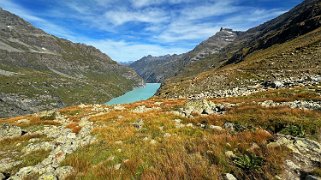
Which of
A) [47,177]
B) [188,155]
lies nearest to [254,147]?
[188,155]

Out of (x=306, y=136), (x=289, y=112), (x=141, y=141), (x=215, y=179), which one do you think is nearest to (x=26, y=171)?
(x=141, y=141)

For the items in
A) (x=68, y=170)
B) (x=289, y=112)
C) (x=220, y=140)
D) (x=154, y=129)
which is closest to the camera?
(x=68, y=170)

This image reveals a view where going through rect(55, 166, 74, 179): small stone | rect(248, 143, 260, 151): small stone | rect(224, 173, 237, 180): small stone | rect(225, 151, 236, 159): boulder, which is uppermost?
rect(248, 143, 260, 151): small stone

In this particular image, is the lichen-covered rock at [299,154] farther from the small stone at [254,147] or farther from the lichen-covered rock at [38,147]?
the lichen-covered rock at [38,147]

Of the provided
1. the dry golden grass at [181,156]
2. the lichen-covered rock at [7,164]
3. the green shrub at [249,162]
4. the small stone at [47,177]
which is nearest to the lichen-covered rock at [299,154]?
the dry golden grass at [181,156]

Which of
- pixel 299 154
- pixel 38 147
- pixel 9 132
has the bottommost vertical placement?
pixel 38 147

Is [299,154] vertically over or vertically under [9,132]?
under

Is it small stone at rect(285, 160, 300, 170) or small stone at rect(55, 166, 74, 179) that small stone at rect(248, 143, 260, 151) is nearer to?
small stone at rect(285, 160, 300, 170)

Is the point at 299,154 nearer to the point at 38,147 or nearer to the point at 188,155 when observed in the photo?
the point at 188,155

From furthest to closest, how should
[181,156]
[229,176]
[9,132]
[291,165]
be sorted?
1. [9,132]
2. [181,156]
3. [291,165]
4. [229,176]

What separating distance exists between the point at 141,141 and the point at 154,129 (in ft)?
11.4

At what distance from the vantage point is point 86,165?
1076cm

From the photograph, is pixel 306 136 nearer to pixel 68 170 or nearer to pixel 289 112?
pixel 289 112

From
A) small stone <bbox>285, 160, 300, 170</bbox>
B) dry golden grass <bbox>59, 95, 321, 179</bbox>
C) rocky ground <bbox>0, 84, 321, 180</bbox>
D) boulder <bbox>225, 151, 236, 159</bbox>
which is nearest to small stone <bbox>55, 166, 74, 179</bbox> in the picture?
rocky ground <bbox>0, 84, 321, 180</bbox>
